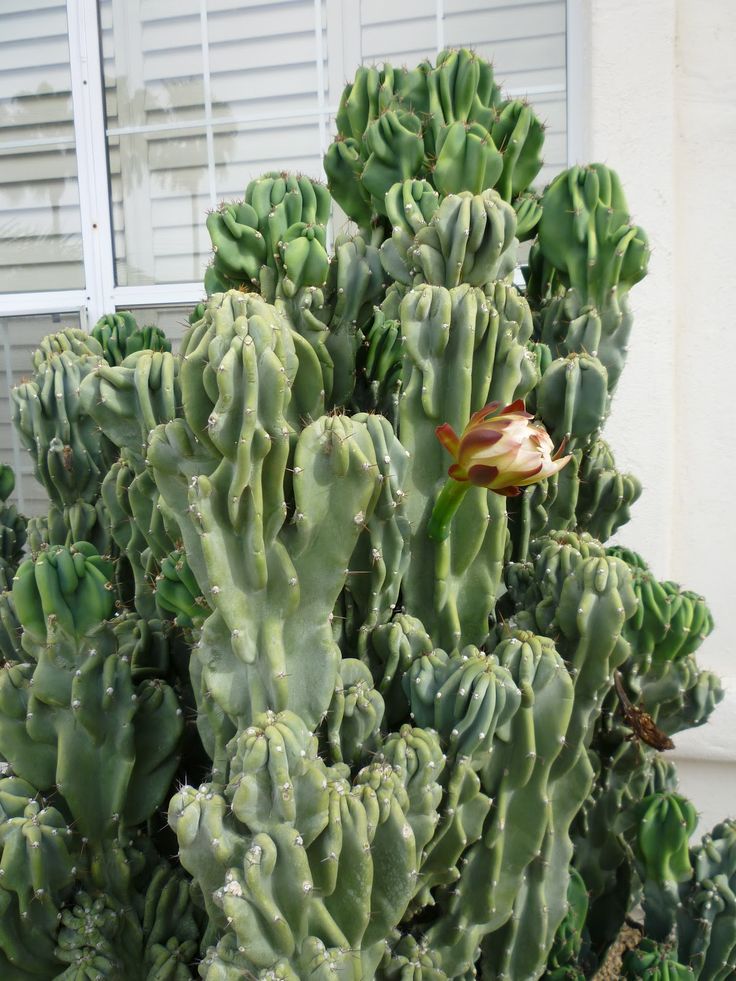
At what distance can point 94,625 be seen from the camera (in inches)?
66.1

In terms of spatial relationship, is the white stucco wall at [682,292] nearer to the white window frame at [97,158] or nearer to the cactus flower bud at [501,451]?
the white window frame at [97,158]

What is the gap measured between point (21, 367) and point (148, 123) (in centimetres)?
115

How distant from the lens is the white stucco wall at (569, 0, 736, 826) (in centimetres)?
276

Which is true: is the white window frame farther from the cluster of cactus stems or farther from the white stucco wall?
the cluster of cactus stems

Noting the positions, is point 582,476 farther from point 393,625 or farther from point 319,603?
point 319,603

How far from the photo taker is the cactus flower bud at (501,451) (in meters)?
1.39

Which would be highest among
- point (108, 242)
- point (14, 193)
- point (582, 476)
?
point (14, 193)

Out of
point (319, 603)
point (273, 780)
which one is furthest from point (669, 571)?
point (273, 780)

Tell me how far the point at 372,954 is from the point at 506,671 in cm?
51

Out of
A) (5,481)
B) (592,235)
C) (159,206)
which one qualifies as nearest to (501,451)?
(592,235)

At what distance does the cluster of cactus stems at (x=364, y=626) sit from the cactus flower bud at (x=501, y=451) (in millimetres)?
36

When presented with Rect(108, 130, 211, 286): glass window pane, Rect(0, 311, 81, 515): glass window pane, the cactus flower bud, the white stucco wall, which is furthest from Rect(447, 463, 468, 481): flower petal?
Rect(0, 311, 81, 515): glass window pane

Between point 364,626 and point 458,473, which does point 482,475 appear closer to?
point 458,473

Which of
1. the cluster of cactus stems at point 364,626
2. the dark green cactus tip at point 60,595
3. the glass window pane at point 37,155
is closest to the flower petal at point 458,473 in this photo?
the cluster of cactus stems at point 364,626
